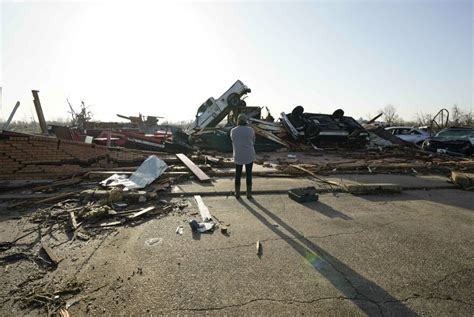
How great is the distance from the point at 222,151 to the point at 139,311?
10.8 m

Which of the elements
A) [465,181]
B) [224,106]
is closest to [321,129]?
[224,106]

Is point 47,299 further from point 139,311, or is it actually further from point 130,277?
point 139,311

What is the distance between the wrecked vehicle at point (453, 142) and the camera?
11.7 meters

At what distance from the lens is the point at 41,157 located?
6664 mm

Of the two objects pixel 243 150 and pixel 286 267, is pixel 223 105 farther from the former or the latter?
pixel 286 267

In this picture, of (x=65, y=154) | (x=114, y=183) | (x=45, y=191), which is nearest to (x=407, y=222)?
(x=114, y=183)

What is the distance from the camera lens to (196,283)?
2461 mm

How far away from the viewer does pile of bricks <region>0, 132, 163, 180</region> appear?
20.7ft

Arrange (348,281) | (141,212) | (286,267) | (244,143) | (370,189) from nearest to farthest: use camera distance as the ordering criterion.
A: 1. (348,281)
2. (286,267)
3. (141,212)
4. (244,143)
5. (370,189)

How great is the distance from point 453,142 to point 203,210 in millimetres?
14070

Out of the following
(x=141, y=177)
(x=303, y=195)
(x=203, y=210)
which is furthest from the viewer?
(x=141, y=177)

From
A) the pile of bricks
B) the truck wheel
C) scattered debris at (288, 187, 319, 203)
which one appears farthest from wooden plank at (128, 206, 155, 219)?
the truck wheel

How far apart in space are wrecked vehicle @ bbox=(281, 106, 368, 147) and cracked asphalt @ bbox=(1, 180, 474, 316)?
31.3 feet

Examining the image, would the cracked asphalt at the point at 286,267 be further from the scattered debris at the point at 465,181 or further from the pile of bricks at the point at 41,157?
the pile of bricks at the point at 41,157
